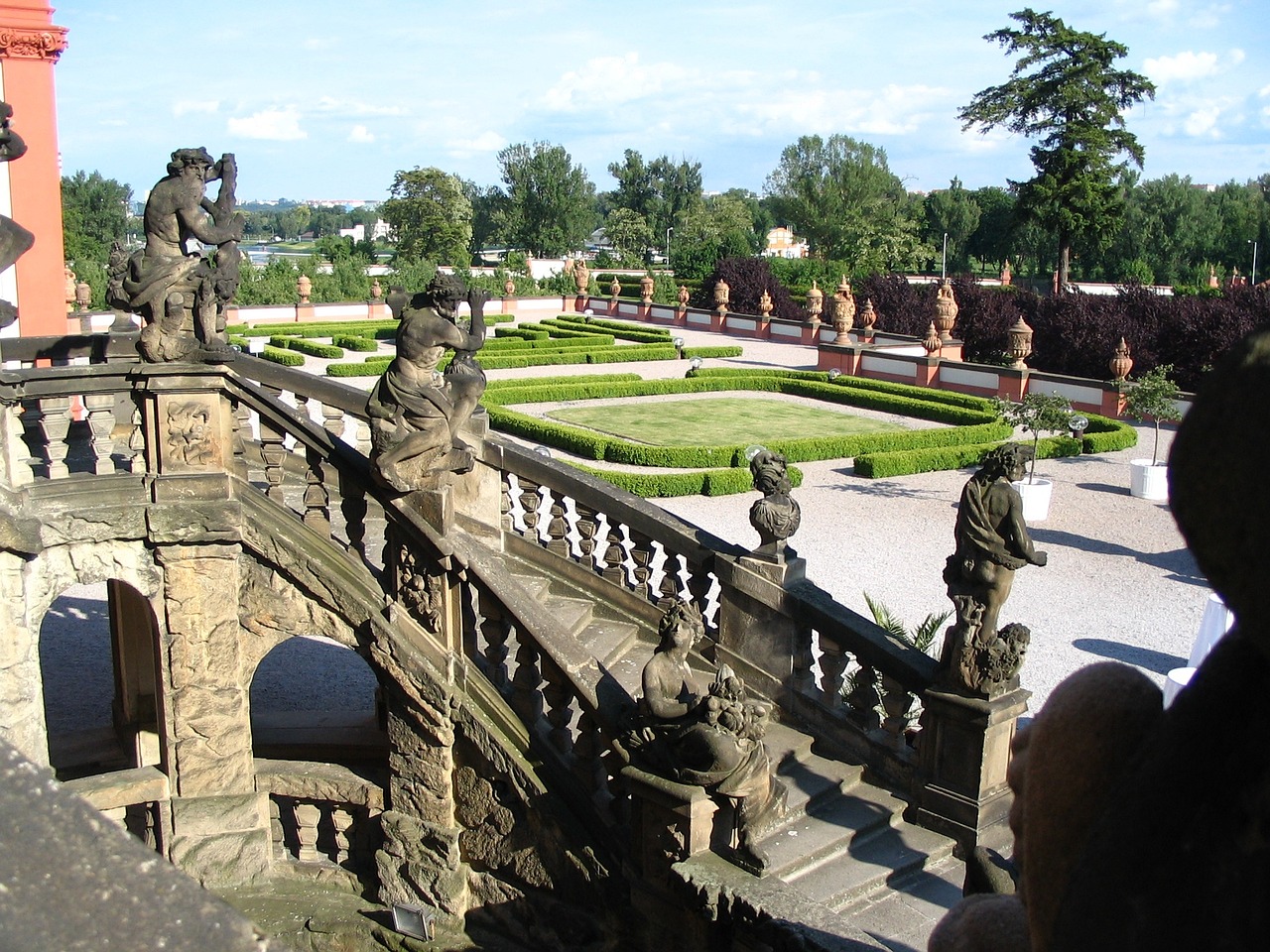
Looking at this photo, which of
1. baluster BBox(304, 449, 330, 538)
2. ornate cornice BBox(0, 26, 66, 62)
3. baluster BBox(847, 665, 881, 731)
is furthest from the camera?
ornate cornice BBox(0, 26, 66, 62)

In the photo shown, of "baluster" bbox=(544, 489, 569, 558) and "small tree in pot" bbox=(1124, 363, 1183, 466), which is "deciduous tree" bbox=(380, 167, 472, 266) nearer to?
"small tree in pot" bbox=(1124, 363, 1183, 466)

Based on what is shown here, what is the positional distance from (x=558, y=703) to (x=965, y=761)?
2463 millimetres

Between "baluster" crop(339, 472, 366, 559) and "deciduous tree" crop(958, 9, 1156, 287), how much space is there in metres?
47.1

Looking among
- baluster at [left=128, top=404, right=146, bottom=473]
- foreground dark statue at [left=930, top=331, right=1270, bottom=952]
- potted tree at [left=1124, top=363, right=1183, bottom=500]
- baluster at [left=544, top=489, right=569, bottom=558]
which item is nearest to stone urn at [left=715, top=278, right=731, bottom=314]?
potted tree at [left=1124, top=363, right=1183, bottom=500]

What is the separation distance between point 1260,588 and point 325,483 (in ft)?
24.6

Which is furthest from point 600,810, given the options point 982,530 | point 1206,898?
point 1206,898

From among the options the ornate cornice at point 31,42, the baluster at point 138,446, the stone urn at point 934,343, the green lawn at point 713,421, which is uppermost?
the ornate cornice at point 31,42

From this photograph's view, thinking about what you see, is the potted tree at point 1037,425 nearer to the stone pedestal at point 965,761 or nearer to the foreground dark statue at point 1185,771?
the stone pedestal at point 965,761

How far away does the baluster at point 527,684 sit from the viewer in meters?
7.23

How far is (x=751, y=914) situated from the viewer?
589 cm

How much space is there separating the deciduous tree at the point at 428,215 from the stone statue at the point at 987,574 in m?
66.9

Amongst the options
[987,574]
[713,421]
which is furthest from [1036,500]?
[987,574]

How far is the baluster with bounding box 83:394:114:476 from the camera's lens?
8219 millimetres

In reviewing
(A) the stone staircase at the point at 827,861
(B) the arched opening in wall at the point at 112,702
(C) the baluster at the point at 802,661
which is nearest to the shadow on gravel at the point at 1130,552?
(C) the baluster at the point at 802,661
